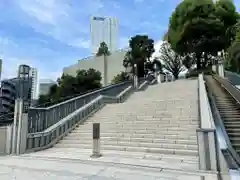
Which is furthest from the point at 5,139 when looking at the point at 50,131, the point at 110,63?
the point at 110,63

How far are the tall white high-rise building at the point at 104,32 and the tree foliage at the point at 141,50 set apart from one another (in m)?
24.0

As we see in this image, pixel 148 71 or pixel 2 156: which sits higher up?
pixel 148 71

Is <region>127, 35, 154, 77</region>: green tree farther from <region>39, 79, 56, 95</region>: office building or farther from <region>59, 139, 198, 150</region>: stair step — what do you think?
<region>59, 139, 198, 150</region>: stair step

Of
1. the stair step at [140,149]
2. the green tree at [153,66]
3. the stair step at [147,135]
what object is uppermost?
the green tree at [153,66]

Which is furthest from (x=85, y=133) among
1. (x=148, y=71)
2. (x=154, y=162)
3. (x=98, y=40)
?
(x=98, y=40)

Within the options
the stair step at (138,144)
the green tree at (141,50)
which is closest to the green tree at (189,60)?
the green tree at (141,50)

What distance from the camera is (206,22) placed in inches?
1187

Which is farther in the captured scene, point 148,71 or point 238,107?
point 148,71

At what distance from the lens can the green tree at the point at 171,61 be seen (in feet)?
126

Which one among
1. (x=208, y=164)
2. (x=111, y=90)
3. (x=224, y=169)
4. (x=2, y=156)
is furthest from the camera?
(x=111, y=90)

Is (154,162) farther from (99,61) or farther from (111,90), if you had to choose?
(99,61)

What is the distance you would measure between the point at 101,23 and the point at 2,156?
Result: 52426 millimetres

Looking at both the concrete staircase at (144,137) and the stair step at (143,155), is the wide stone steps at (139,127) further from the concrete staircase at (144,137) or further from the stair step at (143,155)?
the stair step at (143,155)

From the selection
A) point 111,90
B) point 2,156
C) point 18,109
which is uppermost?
point 111,90
